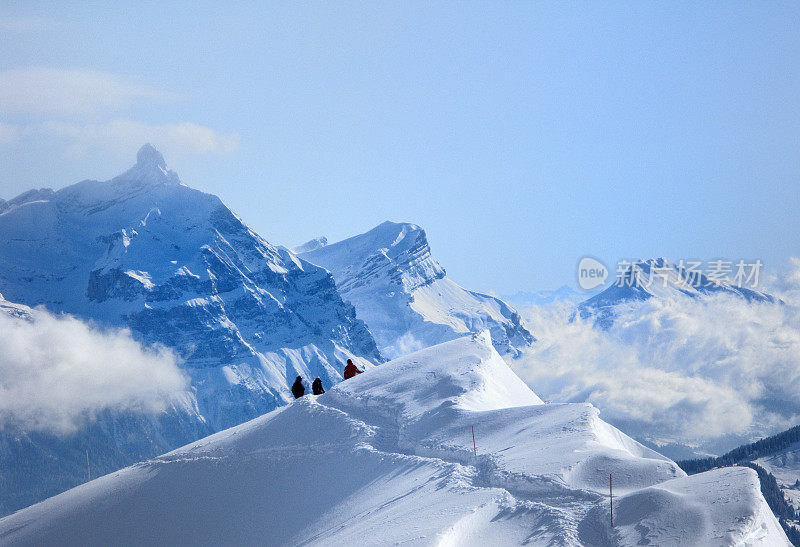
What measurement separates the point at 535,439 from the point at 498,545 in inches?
425

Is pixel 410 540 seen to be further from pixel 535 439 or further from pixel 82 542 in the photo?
pixel 82 542

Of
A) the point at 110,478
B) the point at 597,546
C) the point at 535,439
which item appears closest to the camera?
the point at 597,546

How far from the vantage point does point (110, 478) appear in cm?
5100

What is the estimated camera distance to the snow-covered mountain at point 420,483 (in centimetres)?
2683

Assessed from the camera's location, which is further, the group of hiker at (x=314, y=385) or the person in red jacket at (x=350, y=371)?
the person in red jacket at (x=350, y=371)

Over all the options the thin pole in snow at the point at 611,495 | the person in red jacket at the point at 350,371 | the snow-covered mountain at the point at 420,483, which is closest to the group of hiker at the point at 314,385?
the person in red jacket at the point at 350,371

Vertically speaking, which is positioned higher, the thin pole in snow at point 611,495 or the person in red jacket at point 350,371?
the person in red jacket at point 350,371

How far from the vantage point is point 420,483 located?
3641cm

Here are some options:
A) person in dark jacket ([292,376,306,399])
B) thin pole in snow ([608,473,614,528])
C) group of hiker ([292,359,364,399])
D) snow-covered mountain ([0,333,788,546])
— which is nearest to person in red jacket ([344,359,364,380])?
group of hiker ([292,359,364,399])

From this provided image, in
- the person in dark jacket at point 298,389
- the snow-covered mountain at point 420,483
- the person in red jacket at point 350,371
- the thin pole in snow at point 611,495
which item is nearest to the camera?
the snow-covered mountain at point 420,483

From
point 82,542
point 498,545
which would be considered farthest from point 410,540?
point 82,542

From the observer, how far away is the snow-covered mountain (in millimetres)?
26828

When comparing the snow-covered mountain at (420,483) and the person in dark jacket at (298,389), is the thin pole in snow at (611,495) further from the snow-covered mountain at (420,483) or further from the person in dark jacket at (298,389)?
the person in dark jacket at (298,389)

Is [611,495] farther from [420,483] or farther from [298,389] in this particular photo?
[298,389]
